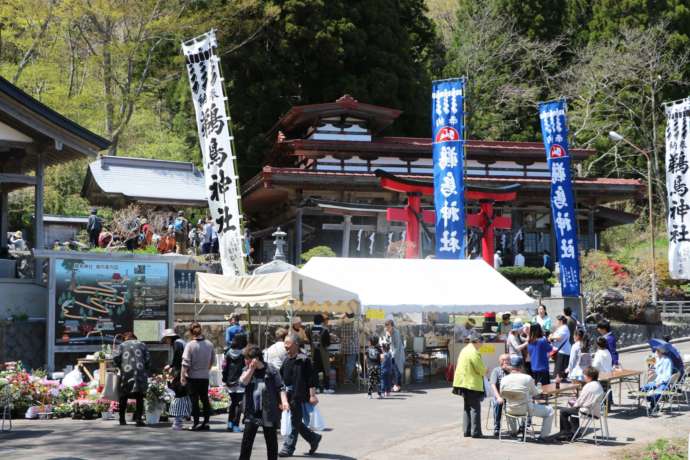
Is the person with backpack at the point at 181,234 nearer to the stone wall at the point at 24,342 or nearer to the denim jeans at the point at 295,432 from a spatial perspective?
the stone wall at the point at 24,342

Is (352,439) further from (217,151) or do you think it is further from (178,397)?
(217,151)

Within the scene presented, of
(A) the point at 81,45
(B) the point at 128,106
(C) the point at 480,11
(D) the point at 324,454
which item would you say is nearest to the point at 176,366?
(D) the point at 324,454

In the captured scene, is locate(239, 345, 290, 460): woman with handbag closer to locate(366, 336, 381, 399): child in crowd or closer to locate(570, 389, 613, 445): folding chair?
locate(570, 389, 613, 445): folding chair

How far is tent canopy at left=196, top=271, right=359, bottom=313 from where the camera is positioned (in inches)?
671

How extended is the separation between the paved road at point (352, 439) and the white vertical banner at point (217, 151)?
5315 millimetres

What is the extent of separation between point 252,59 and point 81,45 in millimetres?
8816

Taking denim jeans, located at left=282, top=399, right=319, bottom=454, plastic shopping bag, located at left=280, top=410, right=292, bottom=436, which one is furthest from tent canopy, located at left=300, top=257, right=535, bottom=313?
plastic shopping bag, located at left=280, top=410, right=292, bottom=436

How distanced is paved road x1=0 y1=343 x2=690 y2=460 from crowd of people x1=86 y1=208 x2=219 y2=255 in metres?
12.4

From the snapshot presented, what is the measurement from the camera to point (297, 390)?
36.8 ft

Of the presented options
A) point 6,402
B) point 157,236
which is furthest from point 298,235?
point 6,402

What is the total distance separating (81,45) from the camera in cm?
4272

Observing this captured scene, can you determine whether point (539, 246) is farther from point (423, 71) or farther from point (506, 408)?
point (506, 408)

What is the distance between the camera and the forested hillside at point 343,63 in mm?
37594

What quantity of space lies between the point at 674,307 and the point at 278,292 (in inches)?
796
